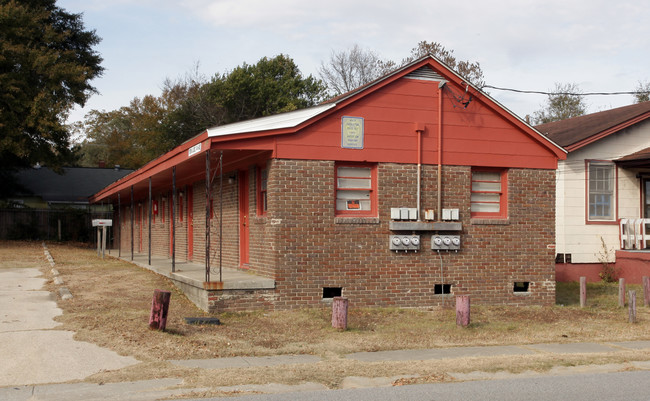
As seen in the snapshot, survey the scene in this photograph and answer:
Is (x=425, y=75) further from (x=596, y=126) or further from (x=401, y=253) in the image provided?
(x=596, y=126)

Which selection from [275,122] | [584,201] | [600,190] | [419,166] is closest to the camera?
[275,122]

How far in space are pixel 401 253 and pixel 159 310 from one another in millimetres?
5425

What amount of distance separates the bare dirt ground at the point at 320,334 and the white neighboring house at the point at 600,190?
3917 mm

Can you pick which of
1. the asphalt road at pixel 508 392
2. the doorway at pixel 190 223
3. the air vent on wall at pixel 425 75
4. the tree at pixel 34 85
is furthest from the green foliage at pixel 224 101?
the asphalt road at pixel 508 392

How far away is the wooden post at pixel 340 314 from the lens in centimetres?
1131

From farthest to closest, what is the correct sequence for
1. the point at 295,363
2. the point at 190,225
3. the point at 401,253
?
the point at 190,225, the point at 401,253, the point at 295,363

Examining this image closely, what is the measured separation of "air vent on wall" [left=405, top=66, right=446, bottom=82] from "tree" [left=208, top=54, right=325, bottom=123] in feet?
110

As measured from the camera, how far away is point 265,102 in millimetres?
49219

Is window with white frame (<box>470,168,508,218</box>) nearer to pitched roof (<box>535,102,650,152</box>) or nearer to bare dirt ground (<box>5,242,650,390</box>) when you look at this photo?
bare dirt ground (<box>5,242,650,390</box>)

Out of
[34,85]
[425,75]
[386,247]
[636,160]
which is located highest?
[34,85]

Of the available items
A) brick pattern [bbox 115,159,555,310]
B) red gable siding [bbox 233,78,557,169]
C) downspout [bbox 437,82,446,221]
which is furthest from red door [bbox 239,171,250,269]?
downspout [bbox 437,82,446,221]

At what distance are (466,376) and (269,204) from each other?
5891 millimetres

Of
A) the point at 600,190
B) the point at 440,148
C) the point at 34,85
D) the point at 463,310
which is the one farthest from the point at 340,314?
the point at 34,85

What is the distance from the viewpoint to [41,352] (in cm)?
926
